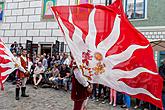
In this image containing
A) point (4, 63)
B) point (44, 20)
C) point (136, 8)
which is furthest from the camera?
point (44, 20)

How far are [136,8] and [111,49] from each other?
11.7 m

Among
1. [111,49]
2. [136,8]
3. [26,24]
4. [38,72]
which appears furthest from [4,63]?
[26,24]

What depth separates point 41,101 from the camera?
34.4 feet

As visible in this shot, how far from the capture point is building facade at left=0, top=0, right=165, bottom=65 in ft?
51.2

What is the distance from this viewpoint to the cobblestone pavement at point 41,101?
31.0 feet

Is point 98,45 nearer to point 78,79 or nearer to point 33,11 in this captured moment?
point 78,79

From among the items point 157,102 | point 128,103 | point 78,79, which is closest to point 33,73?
point 128,103

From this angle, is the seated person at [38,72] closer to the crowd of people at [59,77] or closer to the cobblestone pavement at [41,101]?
the crowd of people at [59,77]

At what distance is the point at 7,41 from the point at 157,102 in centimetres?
1669

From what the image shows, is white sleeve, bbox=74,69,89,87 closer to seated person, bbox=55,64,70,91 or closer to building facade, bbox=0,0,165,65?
seated person, bbox=55,64,70,91

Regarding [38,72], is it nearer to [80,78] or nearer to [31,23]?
[31,23]

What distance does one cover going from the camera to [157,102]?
4.64 meters

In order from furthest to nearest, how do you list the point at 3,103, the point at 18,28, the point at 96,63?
1. the point at 18,28
2. the point at 3,103
3. the point at 96,63

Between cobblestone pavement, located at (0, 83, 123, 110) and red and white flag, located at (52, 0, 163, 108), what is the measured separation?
4.63 meters
